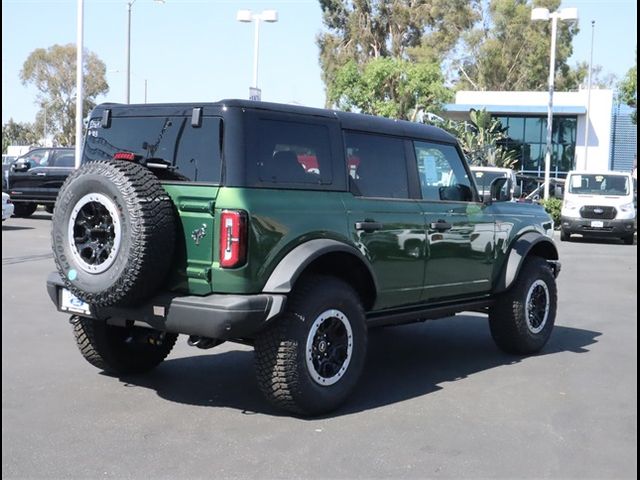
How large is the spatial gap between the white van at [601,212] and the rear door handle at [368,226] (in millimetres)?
16485

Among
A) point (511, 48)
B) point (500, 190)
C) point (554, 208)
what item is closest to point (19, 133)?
point (511, 48)

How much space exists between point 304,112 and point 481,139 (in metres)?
34.6

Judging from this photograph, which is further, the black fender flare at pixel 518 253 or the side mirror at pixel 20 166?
the side mirror at pixel 20 166

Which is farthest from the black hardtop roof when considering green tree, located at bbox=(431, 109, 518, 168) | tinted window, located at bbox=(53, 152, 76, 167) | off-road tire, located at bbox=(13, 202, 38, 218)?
green tree, located at bbox=(431, 109, 518, 168)

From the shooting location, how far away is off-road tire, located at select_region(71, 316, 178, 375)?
6188 mm

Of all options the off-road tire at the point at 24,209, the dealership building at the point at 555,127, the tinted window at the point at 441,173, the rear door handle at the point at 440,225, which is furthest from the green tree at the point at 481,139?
the rear door handle at the point at 440,225

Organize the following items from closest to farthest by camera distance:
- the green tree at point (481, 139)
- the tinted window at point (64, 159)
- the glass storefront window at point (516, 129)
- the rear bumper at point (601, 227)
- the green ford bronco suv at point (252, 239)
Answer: the green ford bronco suv at point (252, 239) < the rear bumper at point (601, 227) < the tinted window at point (64, 159) < the green tree at point (481, 139) < the glass storefront window at point (516, 129)

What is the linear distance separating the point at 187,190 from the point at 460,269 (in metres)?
2.64

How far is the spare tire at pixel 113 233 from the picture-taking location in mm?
5039

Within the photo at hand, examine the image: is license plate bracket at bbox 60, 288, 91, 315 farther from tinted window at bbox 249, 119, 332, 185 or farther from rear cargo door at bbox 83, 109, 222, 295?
tinted window at bbox 249, 119, 332, 185

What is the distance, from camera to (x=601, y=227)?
69.4 feet

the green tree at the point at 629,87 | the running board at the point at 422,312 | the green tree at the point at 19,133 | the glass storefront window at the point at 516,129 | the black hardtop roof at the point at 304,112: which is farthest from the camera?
the green tree at the point at 19,133

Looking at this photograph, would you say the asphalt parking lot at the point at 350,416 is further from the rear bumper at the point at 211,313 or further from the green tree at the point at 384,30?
the green tree at the point at 384,30

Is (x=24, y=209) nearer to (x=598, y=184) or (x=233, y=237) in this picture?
(x=598, y=184)
